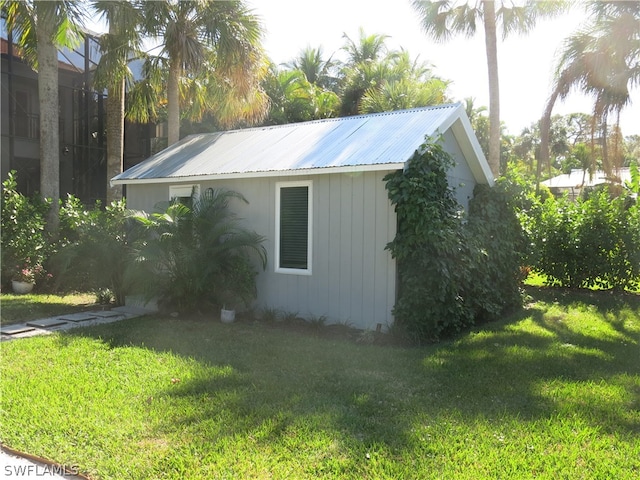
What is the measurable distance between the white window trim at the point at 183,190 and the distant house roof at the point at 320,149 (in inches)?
10.1

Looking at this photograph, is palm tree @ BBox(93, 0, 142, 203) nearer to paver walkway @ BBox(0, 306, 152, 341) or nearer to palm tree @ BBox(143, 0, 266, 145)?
palm tree @ BBox(143, 0, 266, 145)

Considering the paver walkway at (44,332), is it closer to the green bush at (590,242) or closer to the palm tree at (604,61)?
the green bush at (590,242)

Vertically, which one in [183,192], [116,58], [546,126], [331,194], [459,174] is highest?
[116,58]

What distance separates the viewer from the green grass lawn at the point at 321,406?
331cm

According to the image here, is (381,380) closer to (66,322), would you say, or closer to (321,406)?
(321,406)

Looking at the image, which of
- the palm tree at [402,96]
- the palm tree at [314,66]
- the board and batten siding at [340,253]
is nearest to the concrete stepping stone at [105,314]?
the board and batten siding at [340,253]

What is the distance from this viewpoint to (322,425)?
3.84 m

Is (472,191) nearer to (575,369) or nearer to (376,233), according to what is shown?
(376,233)

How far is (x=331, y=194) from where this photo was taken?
7.72 metres

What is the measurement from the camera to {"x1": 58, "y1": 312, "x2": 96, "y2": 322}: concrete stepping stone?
317 inches

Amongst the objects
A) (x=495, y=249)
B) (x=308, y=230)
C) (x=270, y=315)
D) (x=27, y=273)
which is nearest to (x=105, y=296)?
(x=27, y=273)

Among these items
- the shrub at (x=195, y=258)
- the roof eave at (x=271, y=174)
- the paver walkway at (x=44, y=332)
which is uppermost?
the roof eave at (x=271, y=174)

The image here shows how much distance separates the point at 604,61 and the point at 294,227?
9216 millimetres

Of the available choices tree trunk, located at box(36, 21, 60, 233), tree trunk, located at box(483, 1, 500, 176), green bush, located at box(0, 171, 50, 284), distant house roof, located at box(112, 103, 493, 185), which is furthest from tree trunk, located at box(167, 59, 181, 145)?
tree trunk, located at box(483, 1, 500, 176)
